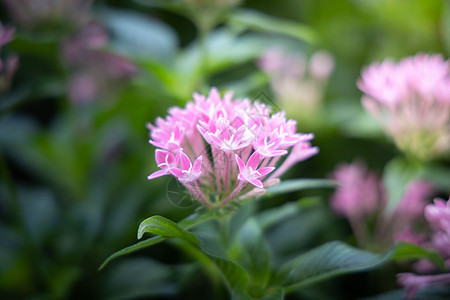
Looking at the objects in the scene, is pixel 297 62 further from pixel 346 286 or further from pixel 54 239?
pixel 54 239

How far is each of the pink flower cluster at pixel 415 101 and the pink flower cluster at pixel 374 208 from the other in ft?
0.28

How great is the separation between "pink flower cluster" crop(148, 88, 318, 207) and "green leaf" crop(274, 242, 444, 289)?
12 centimetres

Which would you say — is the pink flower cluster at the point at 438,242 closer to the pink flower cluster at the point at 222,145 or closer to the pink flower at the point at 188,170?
the pink flower cluster at the point at 222,145

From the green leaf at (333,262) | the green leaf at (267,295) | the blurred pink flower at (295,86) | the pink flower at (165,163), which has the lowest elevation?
the green leaf at (267,295)

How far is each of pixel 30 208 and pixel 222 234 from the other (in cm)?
56

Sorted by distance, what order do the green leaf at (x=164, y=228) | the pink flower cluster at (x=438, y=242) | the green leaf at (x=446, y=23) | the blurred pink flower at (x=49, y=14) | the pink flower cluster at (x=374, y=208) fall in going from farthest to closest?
the green leaf at (x=446, y=23) < the blurred pink flower at (x=49, y=14) < the pink flower cluster at (x=374, y=208) < the pink flower cluster at (x=438, y=242) < the green leaf at (x=164, y=228)

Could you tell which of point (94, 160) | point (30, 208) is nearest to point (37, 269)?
point (30, 208)

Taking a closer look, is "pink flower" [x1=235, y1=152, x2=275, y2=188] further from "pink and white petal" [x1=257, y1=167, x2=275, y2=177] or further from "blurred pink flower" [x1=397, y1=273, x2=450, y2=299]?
"blurred pink flower" [x1=397, y1=273, x2=450, y2=299]

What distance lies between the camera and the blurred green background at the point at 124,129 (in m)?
0.77

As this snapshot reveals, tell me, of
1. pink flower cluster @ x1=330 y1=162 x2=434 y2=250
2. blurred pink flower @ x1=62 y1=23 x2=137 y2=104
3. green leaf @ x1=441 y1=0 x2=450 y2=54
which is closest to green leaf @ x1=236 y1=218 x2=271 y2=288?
pink flower cluster @ x1=330 y1=162 x2=434 y2=250

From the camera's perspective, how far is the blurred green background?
2.52 ft

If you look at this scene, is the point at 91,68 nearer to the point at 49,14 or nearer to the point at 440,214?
the point at 49,14

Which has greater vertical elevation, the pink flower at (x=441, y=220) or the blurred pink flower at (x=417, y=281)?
the pink flower at (x=441, y=220)

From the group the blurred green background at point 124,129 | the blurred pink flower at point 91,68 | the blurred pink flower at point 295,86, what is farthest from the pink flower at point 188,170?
the blurred pink flower at point 91,68
